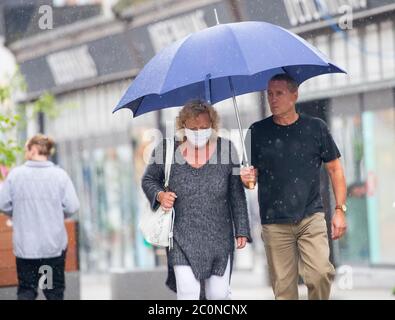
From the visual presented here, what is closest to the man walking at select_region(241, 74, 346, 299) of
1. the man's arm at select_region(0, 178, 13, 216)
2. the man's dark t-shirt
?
the man's dark t-shirt

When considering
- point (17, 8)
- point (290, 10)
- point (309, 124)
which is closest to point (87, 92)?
point (17, 8)

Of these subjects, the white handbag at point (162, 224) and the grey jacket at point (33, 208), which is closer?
the white handbag at point (162, 224)

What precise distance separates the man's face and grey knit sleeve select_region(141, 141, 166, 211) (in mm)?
734

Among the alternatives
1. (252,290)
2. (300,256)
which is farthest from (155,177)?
(252,290)

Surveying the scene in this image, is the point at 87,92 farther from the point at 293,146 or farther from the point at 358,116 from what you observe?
the point at 293,146

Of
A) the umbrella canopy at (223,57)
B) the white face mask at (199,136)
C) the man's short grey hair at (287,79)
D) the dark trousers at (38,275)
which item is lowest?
the dark trousers at (38,275)

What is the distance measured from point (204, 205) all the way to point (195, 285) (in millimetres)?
490

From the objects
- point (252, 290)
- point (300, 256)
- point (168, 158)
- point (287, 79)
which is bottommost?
point (252, 290)

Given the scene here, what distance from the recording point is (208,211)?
25.2 feet

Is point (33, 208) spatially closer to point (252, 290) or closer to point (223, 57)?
point (223, 57)

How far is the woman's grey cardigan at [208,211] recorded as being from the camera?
25.2ft

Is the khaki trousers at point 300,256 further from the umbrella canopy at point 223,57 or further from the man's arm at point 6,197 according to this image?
the man's arm at point 6,197

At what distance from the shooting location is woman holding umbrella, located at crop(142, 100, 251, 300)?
7688mm

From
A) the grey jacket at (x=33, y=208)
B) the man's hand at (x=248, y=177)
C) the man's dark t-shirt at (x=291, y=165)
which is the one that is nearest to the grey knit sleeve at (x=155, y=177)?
the man's hand at (x=248, y=177)
